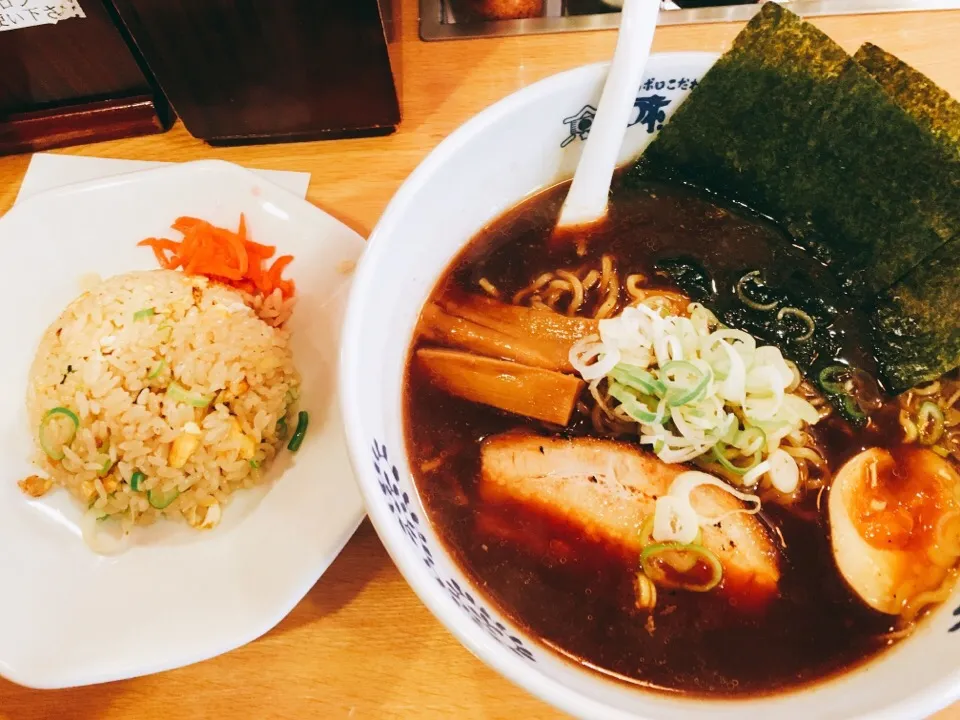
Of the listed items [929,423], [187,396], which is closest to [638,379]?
[929,423]

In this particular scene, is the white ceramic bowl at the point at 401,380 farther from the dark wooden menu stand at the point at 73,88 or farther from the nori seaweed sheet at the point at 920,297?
the dark wooden menu stand at the point at 73,88

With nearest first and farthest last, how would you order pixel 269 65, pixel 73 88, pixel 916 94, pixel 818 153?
pixel 916 94, pixel 818 153, pixel 269 65, pixel 73 88

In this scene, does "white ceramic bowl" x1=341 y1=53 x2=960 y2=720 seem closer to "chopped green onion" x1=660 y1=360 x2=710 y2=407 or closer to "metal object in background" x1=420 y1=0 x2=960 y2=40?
"chopped green onion" x1=660 y1=360 x2=710 y2=407

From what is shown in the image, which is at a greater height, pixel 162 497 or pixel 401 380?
pixel 401 380

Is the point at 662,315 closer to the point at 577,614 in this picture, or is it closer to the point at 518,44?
the point at 577,614

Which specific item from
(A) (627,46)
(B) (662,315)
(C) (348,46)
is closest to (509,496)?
(B) (662,315)

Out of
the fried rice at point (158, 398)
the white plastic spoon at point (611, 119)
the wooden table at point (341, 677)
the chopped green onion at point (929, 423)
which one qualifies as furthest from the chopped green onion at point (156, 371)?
the chopped green onion at point (929, 423)

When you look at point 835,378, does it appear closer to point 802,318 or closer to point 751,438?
point 802,318
